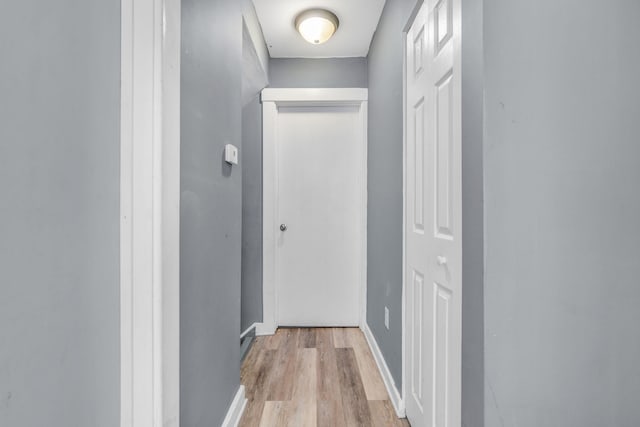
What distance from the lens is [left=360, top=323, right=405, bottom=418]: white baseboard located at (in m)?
1.75

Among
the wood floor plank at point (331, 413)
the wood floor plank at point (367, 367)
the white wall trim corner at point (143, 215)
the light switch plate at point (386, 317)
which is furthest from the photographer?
the light switch plate at point (386, 317)

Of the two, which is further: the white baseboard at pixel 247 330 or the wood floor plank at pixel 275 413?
the white baseboard at pixel 247 330

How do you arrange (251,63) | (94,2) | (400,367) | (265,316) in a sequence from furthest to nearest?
(265,316) < (251,63) < (400,367) < (94,2)

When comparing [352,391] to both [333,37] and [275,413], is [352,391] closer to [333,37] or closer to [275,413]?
[275,413]

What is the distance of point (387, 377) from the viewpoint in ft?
6.63

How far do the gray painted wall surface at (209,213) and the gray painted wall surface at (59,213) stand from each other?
12.4 inches

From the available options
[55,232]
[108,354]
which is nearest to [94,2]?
[55,232]

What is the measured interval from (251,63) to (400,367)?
7.28 ft

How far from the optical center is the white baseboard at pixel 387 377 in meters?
1.75

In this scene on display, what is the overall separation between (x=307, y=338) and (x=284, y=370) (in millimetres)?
566

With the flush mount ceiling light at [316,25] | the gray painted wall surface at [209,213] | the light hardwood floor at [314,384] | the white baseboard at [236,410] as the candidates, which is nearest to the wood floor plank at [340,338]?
the light hardwood floor at [314,384]

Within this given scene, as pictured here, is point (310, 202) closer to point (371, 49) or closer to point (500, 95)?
point (371, 49)

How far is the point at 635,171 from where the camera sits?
96cm

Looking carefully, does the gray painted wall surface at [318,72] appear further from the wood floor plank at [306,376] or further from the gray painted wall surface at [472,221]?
the wood floor plank at [306,376]
